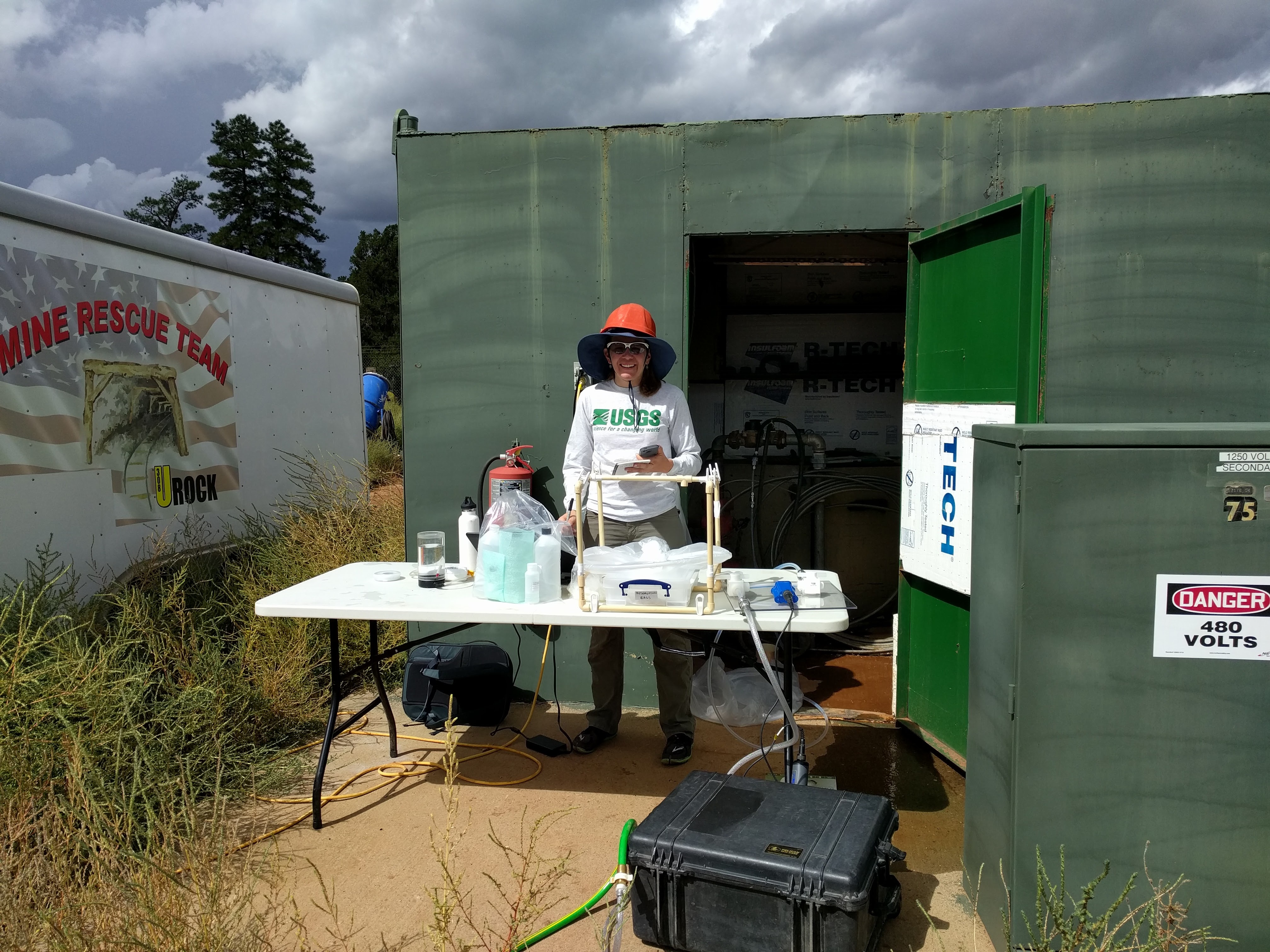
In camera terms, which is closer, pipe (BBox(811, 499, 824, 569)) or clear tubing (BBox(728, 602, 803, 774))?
clear tubing (BBox(728, 602, 803, 774))

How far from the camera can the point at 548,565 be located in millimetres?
3201

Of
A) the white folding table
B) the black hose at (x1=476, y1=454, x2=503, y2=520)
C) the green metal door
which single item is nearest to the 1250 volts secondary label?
the white folding table

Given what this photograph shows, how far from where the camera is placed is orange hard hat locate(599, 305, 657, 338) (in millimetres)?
3650

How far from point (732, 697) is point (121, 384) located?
3.75 metres

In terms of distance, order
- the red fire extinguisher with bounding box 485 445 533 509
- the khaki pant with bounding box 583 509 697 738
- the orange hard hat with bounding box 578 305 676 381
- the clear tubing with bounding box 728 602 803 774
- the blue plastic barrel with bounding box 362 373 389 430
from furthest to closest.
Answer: the blue plastic barrel with bounding box 362 373 389 430 → the red fire extinguisher with bounding box 485 445 533 509 → the khaki pant with bounding box 583 509 697 738 → the orange hard hat with bounding box 578 305 676 381 → the clear tubing with bounding box 728 602 803 774

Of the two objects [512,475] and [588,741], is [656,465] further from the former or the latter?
[588,741]

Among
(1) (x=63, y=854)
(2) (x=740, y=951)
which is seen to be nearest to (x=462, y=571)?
(1) (x=63, y=854)

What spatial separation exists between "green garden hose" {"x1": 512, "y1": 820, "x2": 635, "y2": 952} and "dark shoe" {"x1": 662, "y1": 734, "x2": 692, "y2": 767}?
899 mm

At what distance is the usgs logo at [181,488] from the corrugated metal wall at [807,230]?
148 cm

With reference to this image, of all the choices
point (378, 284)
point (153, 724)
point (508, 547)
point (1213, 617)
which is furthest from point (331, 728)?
point (378, 284)

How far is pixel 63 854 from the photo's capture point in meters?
2.51

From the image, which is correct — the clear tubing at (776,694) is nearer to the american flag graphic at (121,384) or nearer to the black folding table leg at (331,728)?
the black folding table leg at (331,728)

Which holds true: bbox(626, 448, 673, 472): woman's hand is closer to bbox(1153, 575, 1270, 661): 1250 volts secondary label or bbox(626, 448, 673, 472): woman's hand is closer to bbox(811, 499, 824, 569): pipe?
bbox(1153, 575, 1270, 661): 1250 volts secondary label

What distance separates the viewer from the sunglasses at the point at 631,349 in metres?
3.66
